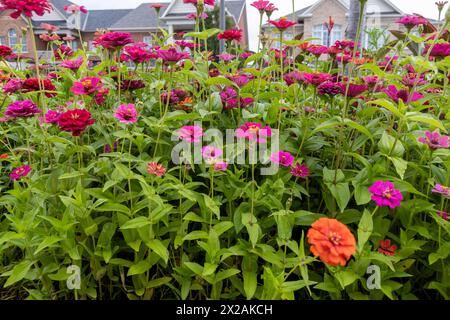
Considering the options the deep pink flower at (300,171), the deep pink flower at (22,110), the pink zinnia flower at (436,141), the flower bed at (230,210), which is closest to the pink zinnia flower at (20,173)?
the flower bed at (230,210)

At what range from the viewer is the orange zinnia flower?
0.60 meters

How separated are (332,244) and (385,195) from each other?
350 mm

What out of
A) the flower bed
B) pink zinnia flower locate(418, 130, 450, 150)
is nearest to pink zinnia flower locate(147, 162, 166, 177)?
the flower bed

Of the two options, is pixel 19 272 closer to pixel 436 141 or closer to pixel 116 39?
pixel 116 39

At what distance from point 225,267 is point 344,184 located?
43 centimetres

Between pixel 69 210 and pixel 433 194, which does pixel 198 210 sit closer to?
pixel 69 210

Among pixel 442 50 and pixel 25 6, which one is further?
pixel 442 50

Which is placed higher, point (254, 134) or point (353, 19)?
point (353, 19)

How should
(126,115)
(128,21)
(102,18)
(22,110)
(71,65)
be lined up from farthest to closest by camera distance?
(102,18), (128,21), (71,65), (22,110), (126,115)

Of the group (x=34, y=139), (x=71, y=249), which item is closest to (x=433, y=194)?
(x=71, y=249)

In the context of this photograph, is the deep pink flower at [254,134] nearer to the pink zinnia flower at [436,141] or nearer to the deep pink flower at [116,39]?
the pink zinnia flower at [436,141]

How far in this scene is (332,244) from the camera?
615 millimetres

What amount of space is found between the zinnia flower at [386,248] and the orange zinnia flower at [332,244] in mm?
417

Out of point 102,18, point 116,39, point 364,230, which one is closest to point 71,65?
point 116,39
